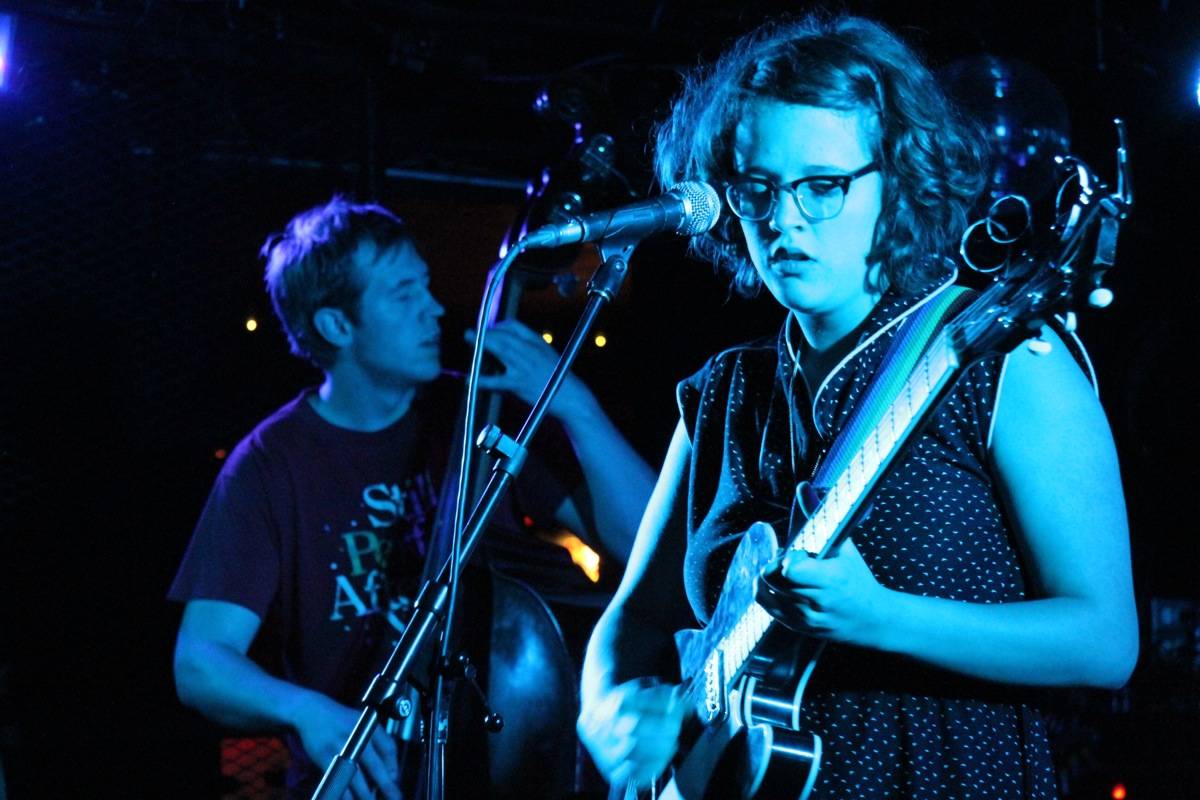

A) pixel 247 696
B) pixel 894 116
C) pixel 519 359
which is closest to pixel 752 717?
pixel 894 116

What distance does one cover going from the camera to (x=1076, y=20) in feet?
12.6

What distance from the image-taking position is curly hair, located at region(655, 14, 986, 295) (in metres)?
1.69

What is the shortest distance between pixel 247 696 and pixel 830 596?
187cm

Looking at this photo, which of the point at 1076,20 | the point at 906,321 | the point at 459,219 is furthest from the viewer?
the point at 459,219

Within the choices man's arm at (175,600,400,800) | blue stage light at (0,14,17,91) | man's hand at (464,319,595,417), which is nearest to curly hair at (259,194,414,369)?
man's hand at (464,319,595,417)

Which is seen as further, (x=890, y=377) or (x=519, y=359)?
(x=519, y=359)

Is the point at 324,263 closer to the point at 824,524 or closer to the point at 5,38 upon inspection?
the point at 5,38

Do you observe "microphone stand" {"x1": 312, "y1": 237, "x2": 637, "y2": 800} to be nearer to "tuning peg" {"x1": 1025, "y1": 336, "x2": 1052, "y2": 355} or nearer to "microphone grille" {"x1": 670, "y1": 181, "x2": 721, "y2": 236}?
"microphone grille" {"x1": 670, "y1": 181, "x2": 721, "y2": 236}

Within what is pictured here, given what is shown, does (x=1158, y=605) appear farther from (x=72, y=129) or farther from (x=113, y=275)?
(x=72, y=129)

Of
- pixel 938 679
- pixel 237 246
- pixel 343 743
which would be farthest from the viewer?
pixel 237 246

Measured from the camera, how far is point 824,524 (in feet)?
4.70

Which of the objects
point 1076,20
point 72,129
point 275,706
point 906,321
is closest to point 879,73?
point 906,321

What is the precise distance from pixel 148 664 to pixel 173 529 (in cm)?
40

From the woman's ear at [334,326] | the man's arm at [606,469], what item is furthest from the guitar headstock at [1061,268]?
the woman's ear at [334,326]
